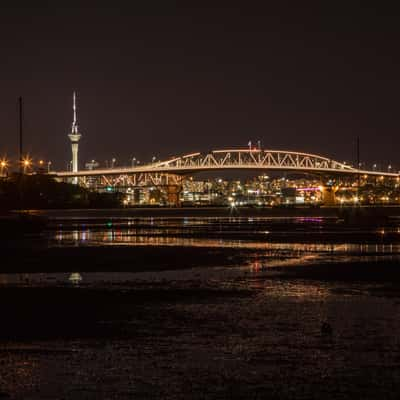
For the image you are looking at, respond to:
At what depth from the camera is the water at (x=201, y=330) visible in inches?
387

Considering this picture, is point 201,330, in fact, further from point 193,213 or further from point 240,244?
point 193,213

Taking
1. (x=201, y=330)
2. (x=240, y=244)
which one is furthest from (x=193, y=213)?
(x=201, y=330)

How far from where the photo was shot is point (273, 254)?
98.9 ft

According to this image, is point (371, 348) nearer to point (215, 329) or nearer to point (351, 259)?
point (215, 329)

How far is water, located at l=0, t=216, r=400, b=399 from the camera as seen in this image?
982cm

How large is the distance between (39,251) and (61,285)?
11907mm

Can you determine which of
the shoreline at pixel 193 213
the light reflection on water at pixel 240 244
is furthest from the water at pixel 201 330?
the shoreline at pixel 193 213

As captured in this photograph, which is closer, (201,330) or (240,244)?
(201,330)

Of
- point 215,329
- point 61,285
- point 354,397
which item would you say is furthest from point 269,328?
point 61,285

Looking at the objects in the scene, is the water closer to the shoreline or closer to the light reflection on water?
the light reflection on water

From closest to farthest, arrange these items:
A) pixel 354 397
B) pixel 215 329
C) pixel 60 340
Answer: pixel 354 397 < pixel 60 340 < pixel 215 329

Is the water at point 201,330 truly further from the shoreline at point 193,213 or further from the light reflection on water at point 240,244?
the shoreline at point 193,213

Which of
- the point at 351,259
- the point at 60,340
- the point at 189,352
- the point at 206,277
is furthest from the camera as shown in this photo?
the point at 351,259

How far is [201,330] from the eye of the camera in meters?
13.4
